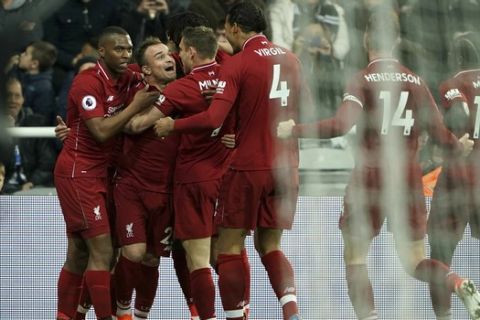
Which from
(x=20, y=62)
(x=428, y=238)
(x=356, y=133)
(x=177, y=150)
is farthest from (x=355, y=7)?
(x=20, y=62)

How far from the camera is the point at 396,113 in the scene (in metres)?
7.41

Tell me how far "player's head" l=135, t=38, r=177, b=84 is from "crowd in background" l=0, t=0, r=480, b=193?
0.69 meters

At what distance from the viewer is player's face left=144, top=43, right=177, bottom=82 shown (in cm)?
755

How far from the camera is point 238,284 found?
740 centimetres

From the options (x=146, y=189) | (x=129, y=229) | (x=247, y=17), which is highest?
(x=247, y=17)

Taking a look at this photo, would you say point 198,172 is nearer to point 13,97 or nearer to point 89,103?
point 89,103

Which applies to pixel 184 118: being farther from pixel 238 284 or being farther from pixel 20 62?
pixel 20 62

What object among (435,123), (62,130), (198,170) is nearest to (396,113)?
(435,123)

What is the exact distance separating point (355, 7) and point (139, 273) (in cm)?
210

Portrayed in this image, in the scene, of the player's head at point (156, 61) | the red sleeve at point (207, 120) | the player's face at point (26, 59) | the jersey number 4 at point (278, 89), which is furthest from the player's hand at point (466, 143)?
the player's face at point (26, 59)

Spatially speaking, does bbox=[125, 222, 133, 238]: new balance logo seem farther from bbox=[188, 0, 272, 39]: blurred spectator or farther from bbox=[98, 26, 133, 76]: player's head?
bbox=[188, 0, 272, 39]: blurred spectator

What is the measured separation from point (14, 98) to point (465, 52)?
10.2 ft

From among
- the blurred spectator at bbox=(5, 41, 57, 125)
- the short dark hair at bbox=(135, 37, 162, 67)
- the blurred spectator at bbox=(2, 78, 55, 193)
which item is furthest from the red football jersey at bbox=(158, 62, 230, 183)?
the blurred spectator at bbox=(5, 41, 57, 125)

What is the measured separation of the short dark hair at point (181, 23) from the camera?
25.5 feet
